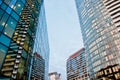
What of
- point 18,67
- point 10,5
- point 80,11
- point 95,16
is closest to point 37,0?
point 10,5

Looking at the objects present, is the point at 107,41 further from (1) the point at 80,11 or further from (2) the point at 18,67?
(2) the point at 18,67

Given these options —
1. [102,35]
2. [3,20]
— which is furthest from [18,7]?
[102,35]

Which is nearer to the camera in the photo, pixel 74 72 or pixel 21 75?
pixel 21 75

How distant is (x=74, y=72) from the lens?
481 ft

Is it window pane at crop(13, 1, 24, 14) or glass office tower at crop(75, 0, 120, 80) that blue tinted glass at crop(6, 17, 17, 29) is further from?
glass office tower at crop(75, 0, 120, 80)

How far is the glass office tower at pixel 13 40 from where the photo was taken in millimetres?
16016

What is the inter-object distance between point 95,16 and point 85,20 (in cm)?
1016

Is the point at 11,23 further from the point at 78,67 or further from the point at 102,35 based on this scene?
the point at 78,67

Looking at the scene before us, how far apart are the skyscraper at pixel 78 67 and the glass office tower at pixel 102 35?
2164 inches

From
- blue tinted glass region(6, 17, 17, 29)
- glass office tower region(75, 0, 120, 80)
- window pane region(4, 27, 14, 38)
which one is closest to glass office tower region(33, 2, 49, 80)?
blue tinted glass region(6, 17, 17, 29)

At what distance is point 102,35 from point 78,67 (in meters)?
76.2

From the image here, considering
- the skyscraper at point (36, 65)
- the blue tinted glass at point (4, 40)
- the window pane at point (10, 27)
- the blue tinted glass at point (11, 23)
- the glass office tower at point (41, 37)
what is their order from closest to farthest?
1. the blue tinted glass at point (4, 40)
2. the window pane at point (10, 27)
3. the blue tinted glass at point (11, 23)
4. the skyscraper at point (36, 65)
5. the glass office tower at point (41, 37)

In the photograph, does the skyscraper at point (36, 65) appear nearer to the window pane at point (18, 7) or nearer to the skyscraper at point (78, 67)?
the window pane at point (18, 7)

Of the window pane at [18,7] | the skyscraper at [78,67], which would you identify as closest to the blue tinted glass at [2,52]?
the window pane at [18,7]
